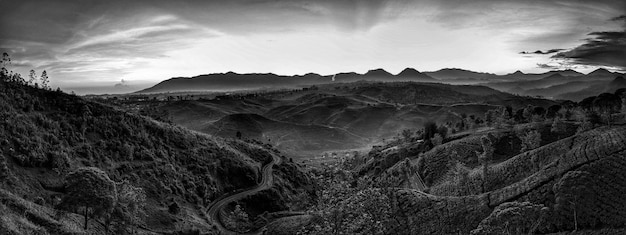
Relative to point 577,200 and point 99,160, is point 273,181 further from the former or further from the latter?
point 577,200

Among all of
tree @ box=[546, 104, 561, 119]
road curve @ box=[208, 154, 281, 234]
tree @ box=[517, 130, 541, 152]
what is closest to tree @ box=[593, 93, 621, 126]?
tree @ box=[546, 104, 561, 119]

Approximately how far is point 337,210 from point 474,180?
53.0m

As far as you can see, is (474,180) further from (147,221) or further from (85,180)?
(85,180)

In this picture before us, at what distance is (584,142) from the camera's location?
6756cm

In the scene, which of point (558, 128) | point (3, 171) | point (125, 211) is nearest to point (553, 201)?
point (125, 211)

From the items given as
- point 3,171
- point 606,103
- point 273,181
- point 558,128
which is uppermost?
point 606,103

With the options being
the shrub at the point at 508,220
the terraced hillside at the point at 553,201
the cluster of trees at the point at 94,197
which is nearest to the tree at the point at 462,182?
the terraced hillside at the point at 553,201

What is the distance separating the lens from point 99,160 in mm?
77688

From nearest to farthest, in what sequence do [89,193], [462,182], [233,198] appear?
[89,193] < [462,182] < [233,198]

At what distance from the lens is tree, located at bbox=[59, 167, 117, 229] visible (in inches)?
1905

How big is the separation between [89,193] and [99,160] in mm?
31390

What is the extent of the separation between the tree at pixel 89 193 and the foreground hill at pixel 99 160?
93.5 inches

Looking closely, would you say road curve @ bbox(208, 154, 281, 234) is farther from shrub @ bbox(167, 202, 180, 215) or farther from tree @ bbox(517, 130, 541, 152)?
tree @ bbox(517, 130, 541, 152)

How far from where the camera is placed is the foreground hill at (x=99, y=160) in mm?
55375
